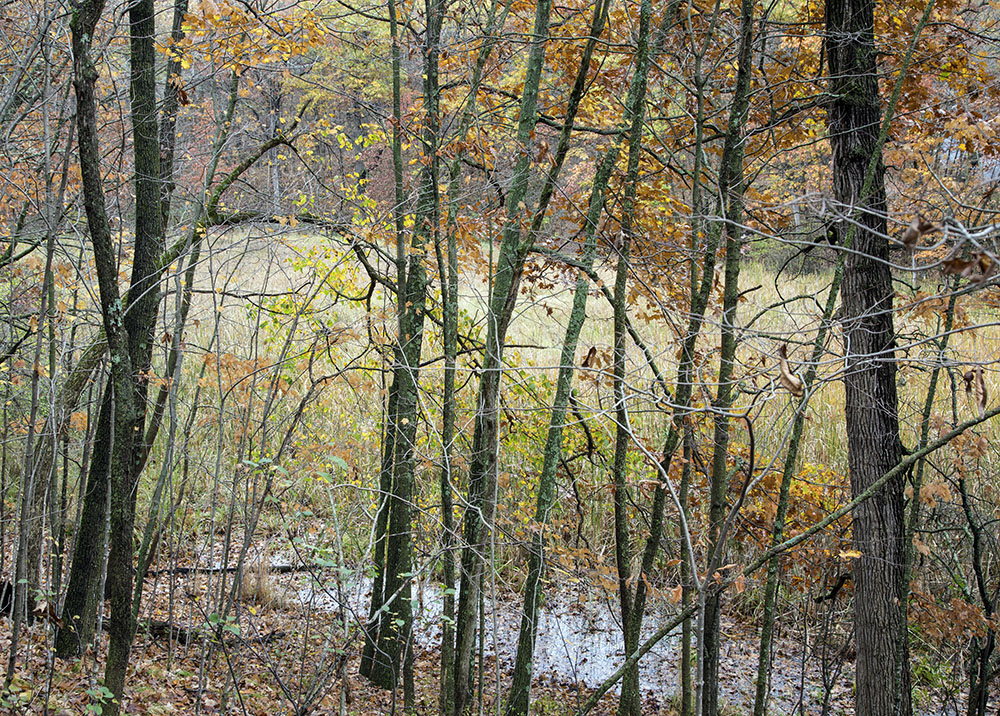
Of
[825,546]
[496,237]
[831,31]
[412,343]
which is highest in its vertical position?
[831,31]

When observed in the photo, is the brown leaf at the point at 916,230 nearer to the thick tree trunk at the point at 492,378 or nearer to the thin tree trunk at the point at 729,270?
the thin tree trunk at the point at 729,270

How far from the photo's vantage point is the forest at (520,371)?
4.12m

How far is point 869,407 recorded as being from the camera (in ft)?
15.8

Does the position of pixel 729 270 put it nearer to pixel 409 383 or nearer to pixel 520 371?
pixel 520 371

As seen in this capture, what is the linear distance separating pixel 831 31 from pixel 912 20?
777mm

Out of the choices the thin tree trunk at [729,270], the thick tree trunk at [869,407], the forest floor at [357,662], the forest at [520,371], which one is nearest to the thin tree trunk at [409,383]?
the forest at [520,371]

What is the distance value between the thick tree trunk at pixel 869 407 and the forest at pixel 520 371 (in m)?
0.02

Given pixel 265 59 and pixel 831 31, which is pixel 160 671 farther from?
pixel 831 31

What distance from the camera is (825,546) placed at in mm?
7078

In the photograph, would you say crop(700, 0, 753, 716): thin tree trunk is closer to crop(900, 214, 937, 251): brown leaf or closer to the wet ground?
the wet ground

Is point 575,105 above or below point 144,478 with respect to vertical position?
above

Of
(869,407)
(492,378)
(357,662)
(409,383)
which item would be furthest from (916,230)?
(357,662)

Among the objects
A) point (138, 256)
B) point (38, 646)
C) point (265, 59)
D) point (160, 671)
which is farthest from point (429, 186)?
point (38, 646)

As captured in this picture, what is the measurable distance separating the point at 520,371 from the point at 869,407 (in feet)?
7.87
